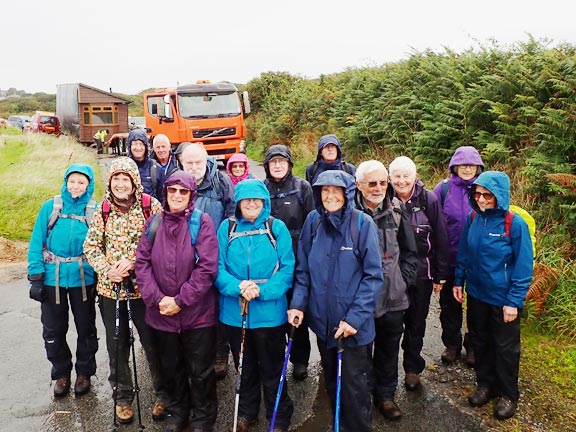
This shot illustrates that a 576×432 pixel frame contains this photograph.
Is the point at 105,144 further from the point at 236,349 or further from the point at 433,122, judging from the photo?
the point at 236,349

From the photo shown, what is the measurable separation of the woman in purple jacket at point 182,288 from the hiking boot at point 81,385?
3.48ft

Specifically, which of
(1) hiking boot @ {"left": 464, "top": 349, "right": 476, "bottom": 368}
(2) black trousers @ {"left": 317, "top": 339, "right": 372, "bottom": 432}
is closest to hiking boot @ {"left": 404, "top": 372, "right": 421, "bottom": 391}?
(1) hiking boot @ {"left": 464, "top": 349, "right": 476, "bottom": 368}

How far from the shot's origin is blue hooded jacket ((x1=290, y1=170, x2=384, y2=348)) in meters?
3.19

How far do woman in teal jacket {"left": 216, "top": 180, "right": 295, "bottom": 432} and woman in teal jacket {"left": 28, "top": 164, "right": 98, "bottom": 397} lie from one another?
4.47 feet

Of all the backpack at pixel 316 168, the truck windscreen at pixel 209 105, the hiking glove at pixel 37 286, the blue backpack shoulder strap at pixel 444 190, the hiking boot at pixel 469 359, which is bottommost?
the hiking boot at pixel 469 359

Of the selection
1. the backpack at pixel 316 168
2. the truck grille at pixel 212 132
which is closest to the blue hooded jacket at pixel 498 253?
the backpack at pixel 316 168

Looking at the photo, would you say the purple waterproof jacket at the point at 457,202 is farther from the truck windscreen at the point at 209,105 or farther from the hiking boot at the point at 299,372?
the truck windscreen at the point at 209,105

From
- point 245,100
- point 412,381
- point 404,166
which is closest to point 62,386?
point 412,381

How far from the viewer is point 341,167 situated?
596 cm

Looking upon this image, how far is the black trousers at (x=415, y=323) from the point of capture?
13.3ft

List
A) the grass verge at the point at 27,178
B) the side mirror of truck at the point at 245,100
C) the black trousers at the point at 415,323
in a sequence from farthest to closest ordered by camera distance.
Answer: the side mirror of truck at the point at 245,100
the grass verge at the point at 27,178
the black trousers at the point at 415,323

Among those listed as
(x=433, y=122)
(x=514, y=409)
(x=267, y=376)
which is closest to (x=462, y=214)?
(x=514, y=409)

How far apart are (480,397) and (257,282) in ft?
7.29

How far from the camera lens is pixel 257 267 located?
135 inches
